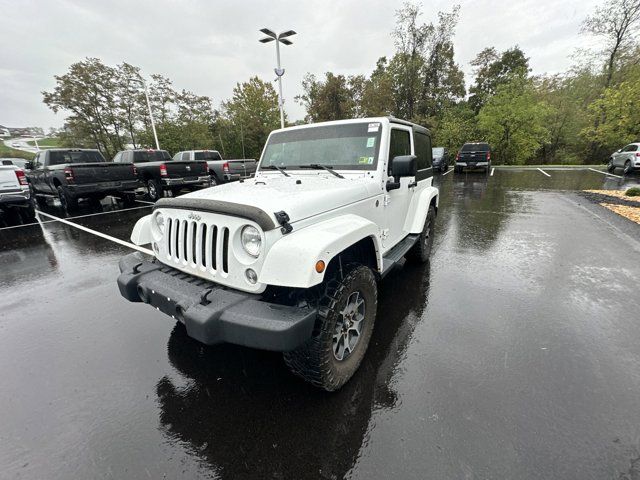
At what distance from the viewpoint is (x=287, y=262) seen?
1781 mm

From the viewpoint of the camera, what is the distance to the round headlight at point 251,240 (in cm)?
196

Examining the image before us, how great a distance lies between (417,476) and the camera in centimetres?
168

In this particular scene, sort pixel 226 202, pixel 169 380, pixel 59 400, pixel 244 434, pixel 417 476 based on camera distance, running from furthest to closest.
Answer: pixel 169 380 < pixel 59 400 < pixel 226 202 < pixel 244 434 < pixel 417 476

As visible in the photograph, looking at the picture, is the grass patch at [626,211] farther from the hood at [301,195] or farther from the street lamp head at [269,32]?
the street lamp head at [269,32]

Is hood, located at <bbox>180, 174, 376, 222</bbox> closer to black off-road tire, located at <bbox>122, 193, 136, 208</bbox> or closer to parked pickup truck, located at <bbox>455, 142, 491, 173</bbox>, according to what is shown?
black off-road tire, located at <bbox>122, 193, 136, 208</bbox>

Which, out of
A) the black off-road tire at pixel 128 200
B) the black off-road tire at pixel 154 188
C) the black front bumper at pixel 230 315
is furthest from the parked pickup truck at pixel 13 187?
the black front bumper at pixel 230 315

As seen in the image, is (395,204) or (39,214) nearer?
(395,204)

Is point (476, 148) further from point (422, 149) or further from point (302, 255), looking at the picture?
point (302, 255)

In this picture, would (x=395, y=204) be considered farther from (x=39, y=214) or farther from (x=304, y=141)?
(x=39, y=214)

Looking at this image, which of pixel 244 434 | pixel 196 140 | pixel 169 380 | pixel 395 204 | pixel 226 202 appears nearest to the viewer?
pixel 244 434

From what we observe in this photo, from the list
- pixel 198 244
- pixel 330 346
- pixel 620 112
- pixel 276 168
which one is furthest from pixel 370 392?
pixel 620 112

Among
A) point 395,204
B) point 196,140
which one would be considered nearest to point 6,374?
point 395,204

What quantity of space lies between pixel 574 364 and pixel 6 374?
478 centimetres

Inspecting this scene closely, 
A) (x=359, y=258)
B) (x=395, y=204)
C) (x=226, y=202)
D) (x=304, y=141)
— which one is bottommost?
(x=359, y=258)
